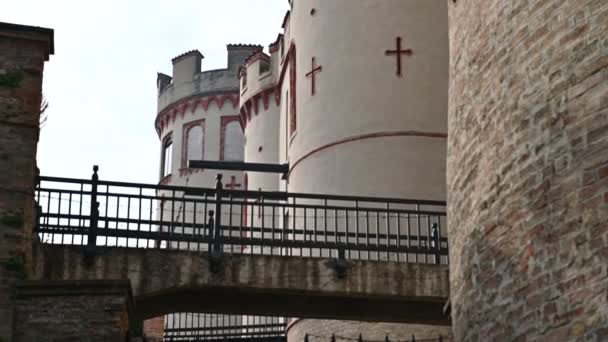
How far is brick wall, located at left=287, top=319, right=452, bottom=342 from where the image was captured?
65.0 feet

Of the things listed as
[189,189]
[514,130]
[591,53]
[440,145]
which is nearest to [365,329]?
[440,145]

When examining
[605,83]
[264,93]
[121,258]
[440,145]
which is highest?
[264,93]

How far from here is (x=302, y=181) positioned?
23.4 metres

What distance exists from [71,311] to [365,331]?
772 cm

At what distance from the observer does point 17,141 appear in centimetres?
1498

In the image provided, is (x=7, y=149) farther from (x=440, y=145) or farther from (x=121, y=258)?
(x=440, y=145)

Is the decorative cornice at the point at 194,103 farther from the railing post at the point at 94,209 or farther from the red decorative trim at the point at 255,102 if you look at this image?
the railing post at the point at 94,209

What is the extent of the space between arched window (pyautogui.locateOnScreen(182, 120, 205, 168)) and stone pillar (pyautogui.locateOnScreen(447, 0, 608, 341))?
26.9 m

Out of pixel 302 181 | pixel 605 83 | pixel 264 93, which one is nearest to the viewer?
pixel 605 83

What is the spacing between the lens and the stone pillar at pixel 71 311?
537 inches

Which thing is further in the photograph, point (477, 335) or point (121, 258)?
point (121, 258)

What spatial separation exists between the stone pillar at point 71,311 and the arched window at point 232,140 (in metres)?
26.4

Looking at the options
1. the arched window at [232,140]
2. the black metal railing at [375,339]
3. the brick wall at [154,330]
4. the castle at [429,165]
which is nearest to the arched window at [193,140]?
the arched window at [232,140]

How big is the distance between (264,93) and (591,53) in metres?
20.9
